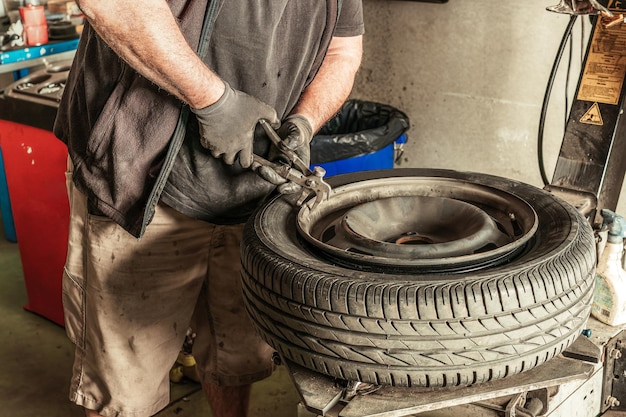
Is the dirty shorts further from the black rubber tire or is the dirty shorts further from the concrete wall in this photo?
the concrete wall

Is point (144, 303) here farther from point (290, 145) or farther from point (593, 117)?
point (593, 117)

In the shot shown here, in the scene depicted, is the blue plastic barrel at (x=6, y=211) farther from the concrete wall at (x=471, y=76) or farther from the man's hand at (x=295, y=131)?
the man's hand at (x=295, y=131)

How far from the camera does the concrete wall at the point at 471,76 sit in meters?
2.73

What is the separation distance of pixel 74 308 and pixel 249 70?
0.69 meters

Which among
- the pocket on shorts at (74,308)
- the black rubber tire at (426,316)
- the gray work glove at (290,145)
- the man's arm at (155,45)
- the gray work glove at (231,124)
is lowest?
the pocket on shorts at (74,308)

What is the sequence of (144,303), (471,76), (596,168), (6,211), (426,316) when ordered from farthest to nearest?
(6,211)
(471,76)
(596,168)
(144,303)
(426,316)

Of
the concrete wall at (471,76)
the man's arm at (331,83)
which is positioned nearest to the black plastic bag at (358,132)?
the concrete wall at (471,76)

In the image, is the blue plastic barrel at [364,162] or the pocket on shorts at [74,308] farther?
the blue plastic barrel at [364,162]

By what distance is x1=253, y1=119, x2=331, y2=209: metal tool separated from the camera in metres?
1.45

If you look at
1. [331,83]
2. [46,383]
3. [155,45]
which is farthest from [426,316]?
[46,383]

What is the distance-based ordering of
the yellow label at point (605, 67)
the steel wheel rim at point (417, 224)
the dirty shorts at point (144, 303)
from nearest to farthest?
the steel wheel rim at point (417, 224), the dirty shorts at point (144, 303), the yellow label at point (605, 67)

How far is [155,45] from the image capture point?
1268mm

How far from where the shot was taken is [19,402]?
238cm

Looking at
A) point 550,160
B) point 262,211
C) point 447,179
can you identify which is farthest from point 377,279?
point 550,160
